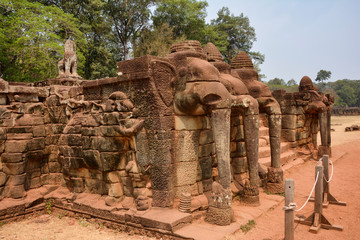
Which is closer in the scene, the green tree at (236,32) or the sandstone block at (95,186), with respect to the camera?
the sandstone block at (95,186)

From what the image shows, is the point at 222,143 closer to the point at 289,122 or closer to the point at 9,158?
the point at 9,158

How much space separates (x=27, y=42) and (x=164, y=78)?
615 inches

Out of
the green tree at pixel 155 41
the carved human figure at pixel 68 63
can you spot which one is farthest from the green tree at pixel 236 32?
the carved human figure at pixel 68 63

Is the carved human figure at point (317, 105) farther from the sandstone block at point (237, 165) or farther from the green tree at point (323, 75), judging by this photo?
the green tree at point (323, 75)

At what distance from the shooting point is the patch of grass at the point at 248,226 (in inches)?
193

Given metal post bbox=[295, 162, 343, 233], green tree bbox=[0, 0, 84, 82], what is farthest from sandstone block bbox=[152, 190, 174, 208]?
green tree bbox=[0, 0, 84, 82]

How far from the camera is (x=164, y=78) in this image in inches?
203

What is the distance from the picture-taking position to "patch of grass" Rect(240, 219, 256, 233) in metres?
4.91

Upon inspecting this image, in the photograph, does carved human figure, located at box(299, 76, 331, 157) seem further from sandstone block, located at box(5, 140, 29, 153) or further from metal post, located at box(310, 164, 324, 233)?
sandstone block, located at box(5, 140, 29, 153)

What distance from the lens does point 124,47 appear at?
101 ft

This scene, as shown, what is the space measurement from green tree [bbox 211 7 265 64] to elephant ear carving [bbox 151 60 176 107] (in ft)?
102

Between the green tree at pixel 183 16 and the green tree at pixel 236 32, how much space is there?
433 cm

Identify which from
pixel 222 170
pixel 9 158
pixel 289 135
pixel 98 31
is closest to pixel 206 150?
pixel 222 170

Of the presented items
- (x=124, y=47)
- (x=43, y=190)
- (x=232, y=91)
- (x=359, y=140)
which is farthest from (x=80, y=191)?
(x=124, y=47)
